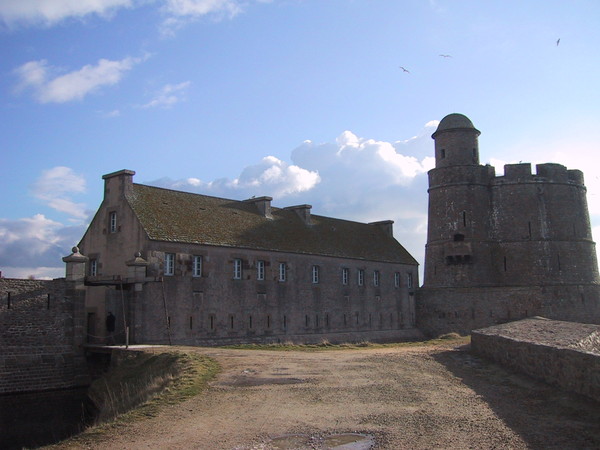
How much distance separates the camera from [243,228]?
1393 inches

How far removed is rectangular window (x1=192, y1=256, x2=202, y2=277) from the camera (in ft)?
101

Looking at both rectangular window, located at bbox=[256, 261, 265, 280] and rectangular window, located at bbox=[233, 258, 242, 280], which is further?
rectangular window, located at bbox=[256, 261, 265, 280]

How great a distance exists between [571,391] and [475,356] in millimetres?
8050

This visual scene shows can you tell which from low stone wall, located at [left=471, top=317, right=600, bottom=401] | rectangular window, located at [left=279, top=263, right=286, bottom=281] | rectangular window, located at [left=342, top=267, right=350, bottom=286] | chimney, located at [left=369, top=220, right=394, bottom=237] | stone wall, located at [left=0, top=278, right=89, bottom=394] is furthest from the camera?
chimney, located at [left=369, top=220, right=394, bottom=237]

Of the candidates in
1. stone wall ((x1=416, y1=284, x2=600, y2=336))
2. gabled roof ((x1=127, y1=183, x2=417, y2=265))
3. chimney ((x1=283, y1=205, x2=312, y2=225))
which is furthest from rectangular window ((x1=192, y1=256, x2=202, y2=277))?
stone wall ((x1=416, y1=284, x2=600, y2=336))

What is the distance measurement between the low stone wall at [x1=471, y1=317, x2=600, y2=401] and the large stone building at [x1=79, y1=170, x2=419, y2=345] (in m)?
13.6

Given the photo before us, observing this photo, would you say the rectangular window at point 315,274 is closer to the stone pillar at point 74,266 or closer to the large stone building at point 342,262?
the large stone building at point 342,262

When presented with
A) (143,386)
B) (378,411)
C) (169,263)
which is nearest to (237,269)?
(169,263)

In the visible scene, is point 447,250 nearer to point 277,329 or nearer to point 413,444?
point 277,329

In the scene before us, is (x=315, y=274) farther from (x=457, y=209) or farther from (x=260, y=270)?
(x=457, y=209)

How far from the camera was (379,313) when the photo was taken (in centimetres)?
4325

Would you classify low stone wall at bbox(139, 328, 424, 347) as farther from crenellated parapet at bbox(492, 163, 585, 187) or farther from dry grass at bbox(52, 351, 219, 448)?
crenellated parapet at bbox(492, 163, 585, 187)

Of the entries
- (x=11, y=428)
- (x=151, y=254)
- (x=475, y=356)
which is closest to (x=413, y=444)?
(x=475, y=356)

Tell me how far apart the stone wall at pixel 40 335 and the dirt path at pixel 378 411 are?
10607mm
